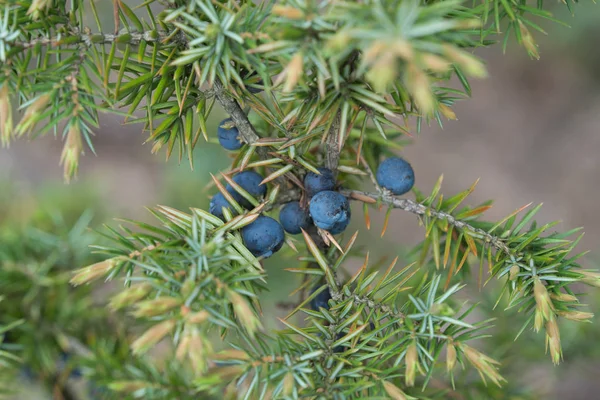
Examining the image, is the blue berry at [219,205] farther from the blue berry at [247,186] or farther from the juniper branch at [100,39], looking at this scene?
the juniper branch at [100,39]

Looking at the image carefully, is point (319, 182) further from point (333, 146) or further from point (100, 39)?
point (100, 39)

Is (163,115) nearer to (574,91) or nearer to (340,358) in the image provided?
(340,358)

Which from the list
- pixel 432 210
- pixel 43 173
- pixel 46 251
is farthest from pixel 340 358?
pixel 43 173

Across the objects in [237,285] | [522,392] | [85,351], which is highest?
[237,285]

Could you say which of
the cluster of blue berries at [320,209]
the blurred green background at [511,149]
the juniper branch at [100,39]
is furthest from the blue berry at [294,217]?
the blurred green background at [511,149]

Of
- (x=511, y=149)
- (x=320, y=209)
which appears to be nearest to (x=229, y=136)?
(x=320, y=209)

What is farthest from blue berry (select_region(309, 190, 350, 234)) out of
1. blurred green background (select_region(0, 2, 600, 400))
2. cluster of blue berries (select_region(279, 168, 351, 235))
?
blurred green background (select_region(0, 2, 600, 400))

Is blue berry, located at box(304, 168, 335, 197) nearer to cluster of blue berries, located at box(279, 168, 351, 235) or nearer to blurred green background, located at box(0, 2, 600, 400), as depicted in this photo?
cluster of blue berries, located at box(279, 168, 351, 235)
